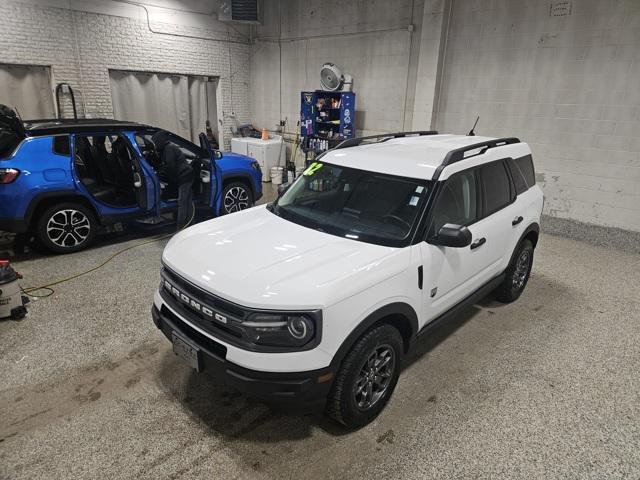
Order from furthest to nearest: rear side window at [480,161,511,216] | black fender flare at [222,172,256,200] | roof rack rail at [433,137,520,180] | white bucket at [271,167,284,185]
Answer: white bucket at [271,167,284,185], black fender flare at [222,172,256,200], rear side window at [480,161,511,216], roof rack rail at [433,137,520,180]

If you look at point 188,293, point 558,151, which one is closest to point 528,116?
point 558,151

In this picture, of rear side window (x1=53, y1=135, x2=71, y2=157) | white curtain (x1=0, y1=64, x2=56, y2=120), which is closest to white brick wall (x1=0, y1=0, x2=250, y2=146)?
white curtain (x1=0, y1=64, x2=56, y2=120)

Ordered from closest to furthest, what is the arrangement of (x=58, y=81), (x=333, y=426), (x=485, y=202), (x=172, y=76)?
(x=333, y=426) < (x=485, y=202) < (x=58, y=81) < (x=172, y=76)

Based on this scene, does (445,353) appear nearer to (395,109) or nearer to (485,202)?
(485,202)

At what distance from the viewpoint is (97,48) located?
349 inches

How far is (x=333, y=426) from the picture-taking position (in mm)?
2697

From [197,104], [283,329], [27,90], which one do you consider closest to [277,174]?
[197,104]

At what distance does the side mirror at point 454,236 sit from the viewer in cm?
266

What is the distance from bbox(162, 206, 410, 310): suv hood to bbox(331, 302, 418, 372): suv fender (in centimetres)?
20

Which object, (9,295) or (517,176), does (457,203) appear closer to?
(517,176)

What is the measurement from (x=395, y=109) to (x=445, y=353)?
21.3 feet

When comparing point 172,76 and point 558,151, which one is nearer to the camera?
point 558,151

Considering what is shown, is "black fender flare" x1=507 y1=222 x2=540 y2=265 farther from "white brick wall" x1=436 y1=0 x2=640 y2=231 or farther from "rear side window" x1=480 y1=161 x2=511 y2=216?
"white brick wall" x1=436 y1=0 x2=640 y2=231

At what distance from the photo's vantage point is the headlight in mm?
2188
